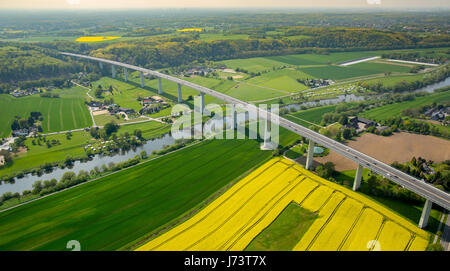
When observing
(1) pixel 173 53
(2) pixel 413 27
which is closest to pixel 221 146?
(1) pixel 173 53

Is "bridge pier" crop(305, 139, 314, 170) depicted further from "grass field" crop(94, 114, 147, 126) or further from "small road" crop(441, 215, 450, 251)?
"grass field" crop(94, 114, 147, 126)

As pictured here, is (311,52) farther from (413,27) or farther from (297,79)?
(413,27)

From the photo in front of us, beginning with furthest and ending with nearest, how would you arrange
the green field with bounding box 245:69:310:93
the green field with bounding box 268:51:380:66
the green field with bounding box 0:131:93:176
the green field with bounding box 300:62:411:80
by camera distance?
1. the green field with bounding box 268:51:380:66
2. the green field with bounding box 300:62:411:80
3. the green field with bounding box 245:69:310:93
4. the green field with bounding box 0:131:93:176

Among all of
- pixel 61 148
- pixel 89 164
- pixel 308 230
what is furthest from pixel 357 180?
pixel 61 148

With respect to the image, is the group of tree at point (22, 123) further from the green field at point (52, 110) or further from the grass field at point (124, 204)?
the grass field at point (124, 204)

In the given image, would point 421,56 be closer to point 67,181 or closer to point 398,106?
point 398,106

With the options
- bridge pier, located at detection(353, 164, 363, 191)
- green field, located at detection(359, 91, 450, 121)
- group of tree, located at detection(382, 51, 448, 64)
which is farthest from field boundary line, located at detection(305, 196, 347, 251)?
group of tree, located at detection(382, 51, 448, 64)
